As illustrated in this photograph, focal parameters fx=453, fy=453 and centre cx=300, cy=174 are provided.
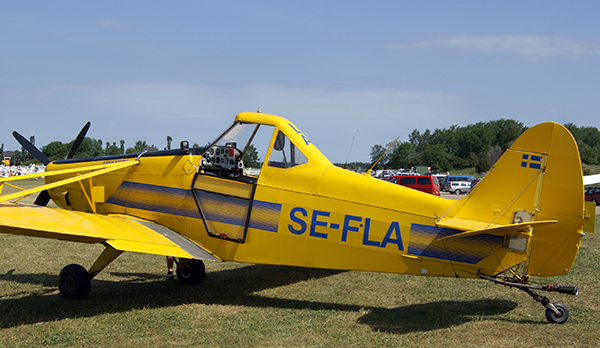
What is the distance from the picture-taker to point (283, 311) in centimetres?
612

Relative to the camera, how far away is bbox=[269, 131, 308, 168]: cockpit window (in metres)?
6.23

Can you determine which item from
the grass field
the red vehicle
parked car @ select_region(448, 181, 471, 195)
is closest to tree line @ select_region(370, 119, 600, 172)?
parked car @ select_region(448, 181, 471, 195)

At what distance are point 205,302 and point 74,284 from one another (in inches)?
75.0

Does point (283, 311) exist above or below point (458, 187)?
below

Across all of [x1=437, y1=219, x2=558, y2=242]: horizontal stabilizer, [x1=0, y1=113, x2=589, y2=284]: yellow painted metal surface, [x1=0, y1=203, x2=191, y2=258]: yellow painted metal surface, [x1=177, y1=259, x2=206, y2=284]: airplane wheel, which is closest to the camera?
[x1=437, y1=219, x2=558, y2=242]: horizontal stabilizer

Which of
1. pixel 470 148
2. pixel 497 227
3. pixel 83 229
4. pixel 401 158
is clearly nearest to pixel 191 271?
pixel 83 229

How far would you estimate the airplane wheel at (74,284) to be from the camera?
6559mm

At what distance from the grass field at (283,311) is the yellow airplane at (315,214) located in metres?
0.57

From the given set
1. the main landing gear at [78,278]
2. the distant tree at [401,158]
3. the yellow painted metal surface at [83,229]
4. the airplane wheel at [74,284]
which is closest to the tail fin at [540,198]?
the yellow painted metal surface at [83,229]

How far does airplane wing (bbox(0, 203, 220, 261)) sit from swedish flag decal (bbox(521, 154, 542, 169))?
425 cm

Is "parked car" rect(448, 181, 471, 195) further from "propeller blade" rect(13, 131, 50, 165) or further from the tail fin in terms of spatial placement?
the tail fin

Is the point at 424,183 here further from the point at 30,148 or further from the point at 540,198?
the point at 540,198

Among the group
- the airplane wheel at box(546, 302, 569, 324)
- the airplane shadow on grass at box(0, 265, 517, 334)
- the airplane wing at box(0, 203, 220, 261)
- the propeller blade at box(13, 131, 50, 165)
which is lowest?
the airplane shadow on grass at box(0, 265, 517, 334)

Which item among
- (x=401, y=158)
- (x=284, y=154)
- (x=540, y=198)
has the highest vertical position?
(x=401, y=158)
